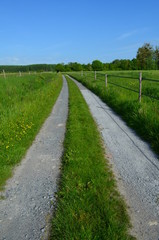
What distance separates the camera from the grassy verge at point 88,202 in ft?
8.05

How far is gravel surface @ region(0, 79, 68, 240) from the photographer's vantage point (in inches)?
103

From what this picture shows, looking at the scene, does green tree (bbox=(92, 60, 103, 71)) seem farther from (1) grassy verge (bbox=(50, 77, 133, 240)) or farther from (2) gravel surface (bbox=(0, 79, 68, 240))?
(1) grassy verge (bbox=(50, 77, 133, 240))

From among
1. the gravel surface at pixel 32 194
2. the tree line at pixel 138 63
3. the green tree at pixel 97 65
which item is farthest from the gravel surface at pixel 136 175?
the green tree at pixel 97 65

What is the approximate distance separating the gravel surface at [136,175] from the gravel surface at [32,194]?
1.17 metres

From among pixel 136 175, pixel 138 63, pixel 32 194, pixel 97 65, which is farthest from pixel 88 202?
pixel 97 65

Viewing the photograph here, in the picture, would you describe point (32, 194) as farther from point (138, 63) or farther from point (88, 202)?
point (138, 63)

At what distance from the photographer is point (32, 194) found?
3396 millimetres

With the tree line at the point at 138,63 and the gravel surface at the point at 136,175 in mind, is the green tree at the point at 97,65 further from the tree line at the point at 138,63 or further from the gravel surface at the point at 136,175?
the gravel surface at the point at 136,175

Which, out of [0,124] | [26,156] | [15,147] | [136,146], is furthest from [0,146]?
[136,146]

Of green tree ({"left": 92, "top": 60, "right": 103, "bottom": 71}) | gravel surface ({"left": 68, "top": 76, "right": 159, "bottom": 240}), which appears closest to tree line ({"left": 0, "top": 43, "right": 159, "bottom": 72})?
green tree ({"left": 92, "top": 60, "right": 103, "bottom": 71})

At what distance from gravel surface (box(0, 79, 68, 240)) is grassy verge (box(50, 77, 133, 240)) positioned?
186 mm

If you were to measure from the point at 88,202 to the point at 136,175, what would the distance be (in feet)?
4.24

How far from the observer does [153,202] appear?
3.04m

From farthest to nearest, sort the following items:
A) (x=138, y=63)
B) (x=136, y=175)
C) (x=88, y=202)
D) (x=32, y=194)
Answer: (x=138, y=63), (x=136, y=175), (x=32, y=194), (x=88, y=202)
